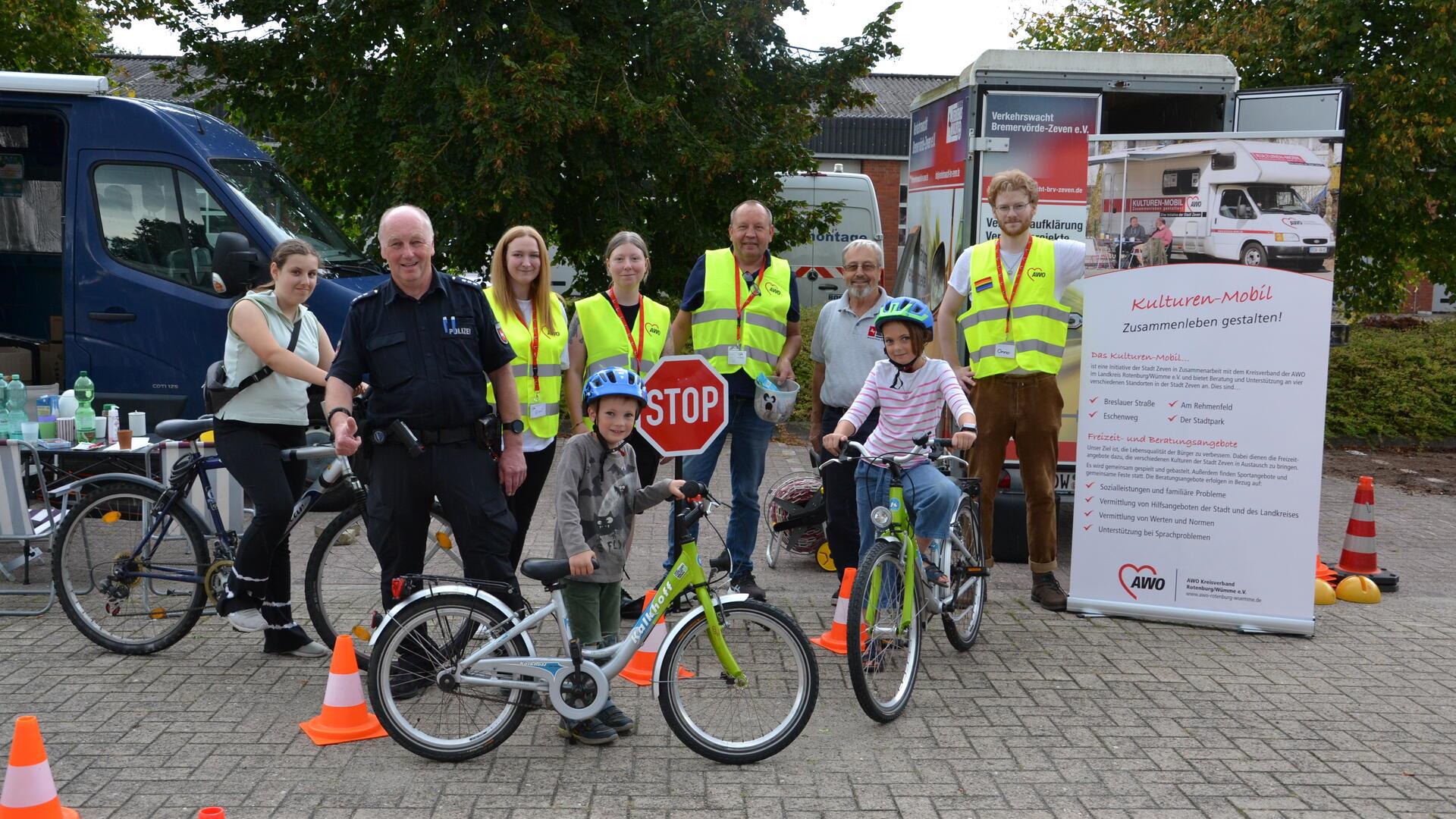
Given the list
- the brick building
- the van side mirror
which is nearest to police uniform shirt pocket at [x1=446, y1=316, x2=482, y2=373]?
the van side mirror

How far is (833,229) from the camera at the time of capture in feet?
61.4

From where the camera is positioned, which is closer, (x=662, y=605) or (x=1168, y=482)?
(x=662, y=605)

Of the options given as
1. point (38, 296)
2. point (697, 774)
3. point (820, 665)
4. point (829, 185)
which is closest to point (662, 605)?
point (697, 774)

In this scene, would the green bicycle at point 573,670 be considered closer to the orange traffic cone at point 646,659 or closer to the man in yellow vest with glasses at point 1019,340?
the orange traffic cone at point 646,659

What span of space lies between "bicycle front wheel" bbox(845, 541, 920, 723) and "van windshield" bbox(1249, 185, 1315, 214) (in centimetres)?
263

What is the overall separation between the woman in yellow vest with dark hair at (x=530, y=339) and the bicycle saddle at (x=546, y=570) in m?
1.17

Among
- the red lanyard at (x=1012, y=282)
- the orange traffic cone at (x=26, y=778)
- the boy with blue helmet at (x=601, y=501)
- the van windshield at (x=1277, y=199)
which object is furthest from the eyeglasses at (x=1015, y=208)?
the orange traffic cone at (x=26, y=778)

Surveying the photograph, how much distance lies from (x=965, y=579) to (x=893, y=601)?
2.62ft

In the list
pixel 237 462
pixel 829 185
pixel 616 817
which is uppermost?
pixel 829 185

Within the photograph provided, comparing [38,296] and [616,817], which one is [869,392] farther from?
[38,296]

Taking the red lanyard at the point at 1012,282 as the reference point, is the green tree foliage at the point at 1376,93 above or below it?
above

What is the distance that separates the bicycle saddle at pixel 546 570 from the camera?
411 centimetres

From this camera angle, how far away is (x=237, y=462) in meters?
5.32

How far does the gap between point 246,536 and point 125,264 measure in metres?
4.27
